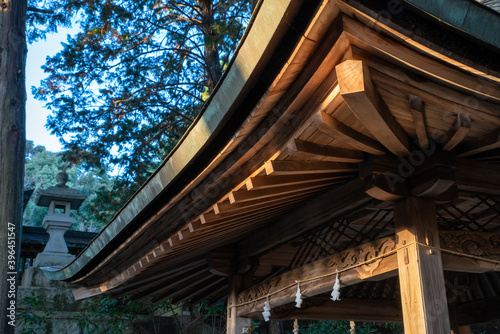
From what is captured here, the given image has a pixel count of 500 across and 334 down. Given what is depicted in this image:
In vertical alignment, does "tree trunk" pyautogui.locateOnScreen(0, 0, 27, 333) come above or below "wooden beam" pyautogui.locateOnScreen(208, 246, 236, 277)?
above

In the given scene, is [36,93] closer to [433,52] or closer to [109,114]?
[109,114]

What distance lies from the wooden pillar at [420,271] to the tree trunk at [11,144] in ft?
17.8

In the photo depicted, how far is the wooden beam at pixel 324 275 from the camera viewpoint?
12.3ft

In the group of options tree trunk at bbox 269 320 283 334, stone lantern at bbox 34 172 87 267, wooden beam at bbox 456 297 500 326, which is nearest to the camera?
wooden beam at bbox 456 297 500 326

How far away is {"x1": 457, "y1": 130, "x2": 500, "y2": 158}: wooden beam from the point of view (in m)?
3.12

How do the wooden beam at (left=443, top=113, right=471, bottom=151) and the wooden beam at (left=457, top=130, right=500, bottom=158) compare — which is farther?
the wooden beam at (left=457, top=130, right=500, bottom=158)

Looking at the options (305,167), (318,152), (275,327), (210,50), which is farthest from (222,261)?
(210,50)

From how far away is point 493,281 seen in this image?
7055 millimetres

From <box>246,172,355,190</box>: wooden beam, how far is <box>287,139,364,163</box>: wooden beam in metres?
0.40

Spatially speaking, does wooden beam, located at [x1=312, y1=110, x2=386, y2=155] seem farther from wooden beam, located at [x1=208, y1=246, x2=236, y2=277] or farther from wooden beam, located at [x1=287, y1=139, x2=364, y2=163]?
wooden beam, located at [x1=208, y1=246, x2=236, y2=277]

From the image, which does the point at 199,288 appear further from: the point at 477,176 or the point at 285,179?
the point at 477,176

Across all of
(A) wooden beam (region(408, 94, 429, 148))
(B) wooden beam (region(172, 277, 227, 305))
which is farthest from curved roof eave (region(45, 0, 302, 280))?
(B) wooden beam (region(172, 277, 227, 305))

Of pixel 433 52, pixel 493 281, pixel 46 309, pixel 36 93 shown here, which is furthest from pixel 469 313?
pixel 36 93

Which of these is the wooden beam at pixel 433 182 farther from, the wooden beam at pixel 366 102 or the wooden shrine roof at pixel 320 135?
the wooden beam at pixel 366 102
